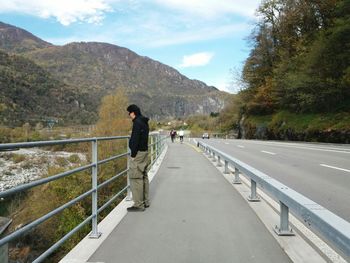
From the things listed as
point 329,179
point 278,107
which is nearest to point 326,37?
point 278,107

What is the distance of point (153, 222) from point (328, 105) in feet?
117

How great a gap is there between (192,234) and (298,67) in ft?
139

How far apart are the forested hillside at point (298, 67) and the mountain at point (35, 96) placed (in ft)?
195

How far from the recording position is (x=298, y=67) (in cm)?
4488

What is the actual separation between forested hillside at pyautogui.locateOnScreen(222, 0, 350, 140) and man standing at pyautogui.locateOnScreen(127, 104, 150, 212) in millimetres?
26958

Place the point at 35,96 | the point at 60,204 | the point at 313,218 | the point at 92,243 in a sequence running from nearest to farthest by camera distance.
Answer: the point at 313,218, the point at 92,243, the point at 60,204, the point at 35,96

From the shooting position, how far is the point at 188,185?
10750mm

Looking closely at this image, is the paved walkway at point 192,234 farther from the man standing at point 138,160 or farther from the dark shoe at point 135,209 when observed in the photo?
the man standing at point 138,160

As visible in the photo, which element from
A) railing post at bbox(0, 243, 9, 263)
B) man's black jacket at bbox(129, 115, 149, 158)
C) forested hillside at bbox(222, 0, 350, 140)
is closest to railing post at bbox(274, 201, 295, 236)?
man's black jacket at bbox(129, 115, 149, 158)

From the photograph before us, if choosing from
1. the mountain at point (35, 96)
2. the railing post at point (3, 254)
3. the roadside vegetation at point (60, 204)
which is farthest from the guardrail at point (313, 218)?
the mountain at point (35, 96)

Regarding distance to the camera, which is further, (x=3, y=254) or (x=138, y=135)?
(x=138, y=135)

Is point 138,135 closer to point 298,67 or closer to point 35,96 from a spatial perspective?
point 298,67

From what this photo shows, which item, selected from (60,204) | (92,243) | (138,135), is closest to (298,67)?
(60,204)

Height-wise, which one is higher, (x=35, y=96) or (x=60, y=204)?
(x=35, y=96)
